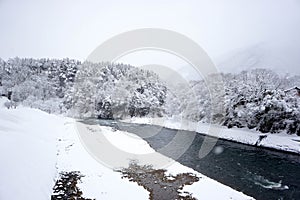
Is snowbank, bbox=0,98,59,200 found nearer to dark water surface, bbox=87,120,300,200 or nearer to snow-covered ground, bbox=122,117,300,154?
dark water surface, bbox=87,120,300,200

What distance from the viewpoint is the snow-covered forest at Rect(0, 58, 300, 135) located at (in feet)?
89.1

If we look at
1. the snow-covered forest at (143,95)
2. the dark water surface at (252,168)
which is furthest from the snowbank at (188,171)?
the snow-covered forest at (143,95)

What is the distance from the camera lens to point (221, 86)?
40156 millimetres

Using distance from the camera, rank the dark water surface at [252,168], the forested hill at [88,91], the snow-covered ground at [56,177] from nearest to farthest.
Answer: the snow-covered ground at [56,177], the dark water surface at [252,168], the forested hill at [88,91]

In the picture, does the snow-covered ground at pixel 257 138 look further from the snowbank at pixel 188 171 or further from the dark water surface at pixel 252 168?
the snowbank at pixel 188 171

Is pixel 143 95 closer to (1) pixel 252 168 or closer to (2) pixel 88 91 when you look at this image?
(2) pixel 88 91

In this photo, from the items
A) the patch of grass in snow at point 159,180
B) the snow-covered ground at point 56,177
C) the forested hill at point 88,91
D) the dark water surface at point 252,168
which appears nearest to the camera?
the snow-covered ground at point 56,177

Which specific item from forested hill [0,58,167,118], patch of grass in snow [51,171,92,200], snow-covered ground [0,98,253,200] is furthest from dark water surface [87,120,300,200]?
forested hill [0,58,167,118]

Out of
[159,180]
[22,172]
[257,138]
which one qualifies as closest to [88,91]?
[257,138]

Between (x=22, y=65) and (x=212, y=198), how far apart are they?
93.2 m

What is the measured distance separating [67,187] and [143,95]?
179ft

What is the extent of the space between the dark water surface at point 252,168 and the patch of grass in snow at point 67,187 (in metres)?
9.06

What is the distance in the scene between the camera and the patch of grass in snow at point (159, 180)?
417 inches

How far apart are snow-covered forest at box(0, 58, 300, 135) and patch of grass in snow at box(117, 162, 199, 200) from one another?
19.4 metres
